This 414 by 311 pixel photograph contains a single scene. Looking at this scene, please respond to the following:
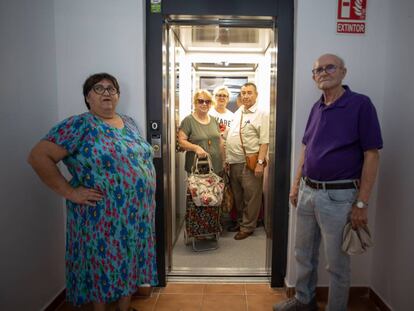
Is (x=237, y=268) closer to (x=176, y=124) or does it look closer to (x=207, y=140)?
(x=207, y=140)

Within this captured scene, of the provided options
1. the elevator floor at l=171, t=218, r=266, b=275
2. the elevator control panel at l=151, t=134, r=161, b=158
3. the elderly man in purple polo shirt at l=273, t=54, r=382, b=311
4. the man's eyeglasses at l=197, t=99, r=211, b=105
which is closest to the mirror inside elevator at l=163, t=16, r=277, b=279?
the elevator floor at l=171, t=218, r=266, b=275

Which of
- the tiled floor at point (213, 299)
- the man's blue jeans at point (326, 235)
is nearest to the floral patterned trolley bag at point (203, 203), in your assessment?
the tiled floor at point (213, 299)

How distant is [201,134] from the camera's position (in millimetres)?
2918

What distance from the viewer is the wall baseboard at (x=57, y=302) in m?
1.87

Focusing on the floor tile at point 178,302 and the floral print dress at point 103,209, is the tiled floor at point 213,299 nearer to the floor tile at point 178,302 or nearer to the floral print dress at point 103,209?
the floor tile at point 178,302

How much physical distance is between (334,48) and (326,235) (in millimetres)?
1176

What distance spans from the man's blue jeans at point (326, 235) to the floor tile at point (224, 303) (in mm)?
445

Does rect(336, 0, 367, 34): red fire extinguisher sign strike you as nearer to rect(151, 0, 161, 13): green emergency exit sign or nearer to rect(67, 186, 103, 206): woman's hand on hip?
rect(151, 0, 161, 13): green emergency exit sign

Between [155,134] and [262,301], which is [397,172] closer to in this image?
[262,301]

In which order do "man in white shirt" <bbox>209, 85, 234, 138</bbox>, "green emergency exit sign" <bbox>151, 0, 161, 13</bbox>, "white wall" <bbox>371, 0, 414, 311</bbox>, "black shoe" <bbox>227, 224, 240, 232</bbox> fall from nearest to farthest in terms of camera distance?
"white wall" <bbox>371, 0, 414, 311</bbox>, "green emergency exit sign" <bbox>151, 0, 161, 13</bbox>, "black shoe" <bbox>227, 224, 240, 232</bbox>, "man in white shirt" <bbox>209, 85, 234, 138</bbox>

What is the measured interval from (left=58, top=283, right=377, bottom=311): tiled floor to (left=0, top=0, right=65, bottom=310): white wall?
0.41 m

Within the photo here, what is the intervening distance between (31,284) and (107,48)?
4.98 feet

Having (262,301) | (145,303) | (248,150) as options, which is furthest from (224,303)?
(248,150)

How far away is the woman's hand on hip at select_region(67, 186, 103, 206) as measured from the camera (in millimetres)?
1431
